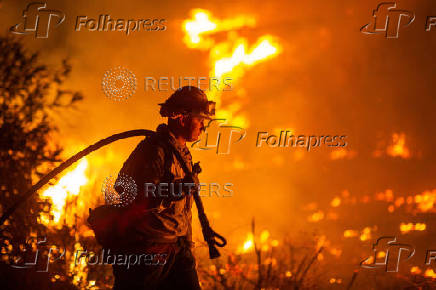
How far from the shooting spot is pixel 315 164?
1468 centimetres

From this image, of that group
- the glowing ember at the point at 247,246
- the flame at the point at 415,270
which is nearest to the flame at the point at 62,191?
the glowing ember at the point at 247,246

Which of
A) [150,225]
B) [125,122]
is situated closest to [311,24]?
[125,122]

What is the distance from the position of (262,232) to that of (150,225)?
11.1m

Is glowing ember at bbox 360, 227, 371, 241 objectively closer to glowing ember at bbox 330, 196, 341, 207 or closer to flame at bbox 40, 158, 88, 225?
glowing ember at bbox 330, 196, 341, 207

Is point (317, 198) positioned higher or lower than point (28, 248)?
higher

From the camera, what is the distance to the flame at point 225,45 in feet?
42.1

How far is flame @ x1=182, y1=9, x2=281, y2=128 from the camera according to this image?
12.8m

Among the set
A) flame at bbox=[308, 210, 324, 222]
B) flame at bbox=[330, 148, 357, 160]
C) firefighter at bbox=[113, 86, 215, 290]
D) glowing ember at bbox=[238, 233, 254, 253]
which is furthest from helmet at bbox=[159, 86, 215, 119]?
flame at bbox=[330, 148, 357, 160]

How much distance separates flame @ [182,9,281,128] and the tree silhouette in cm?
515

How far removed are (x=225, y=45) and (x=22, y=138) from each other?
6.95 metres

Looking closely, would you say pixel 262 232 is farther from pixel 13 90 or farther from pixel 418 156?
pixel 13 90

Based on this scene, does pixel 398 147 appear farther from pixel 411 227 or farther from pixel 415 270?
pixel 415 270

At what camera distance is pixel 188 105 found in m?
4.48

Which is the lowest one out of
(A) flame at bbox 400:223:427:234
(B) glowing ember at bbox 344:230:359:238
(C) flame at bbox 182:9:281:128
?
(B) glowing ember at bbox 344:230:359:238
